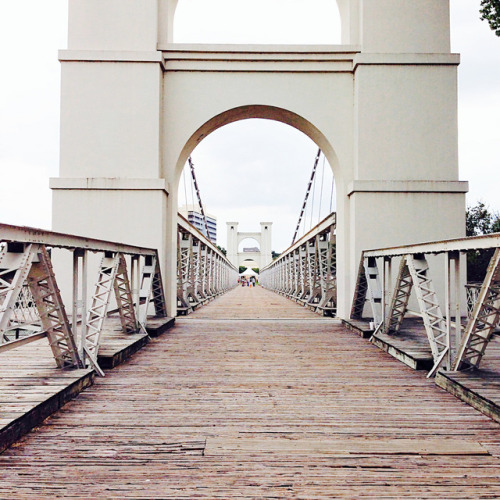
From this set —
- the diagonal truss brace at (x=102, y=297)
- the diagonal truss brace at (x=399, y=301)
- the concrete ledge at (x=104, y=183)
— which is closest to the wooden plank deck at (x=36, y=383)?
the diagonal truss brace at (x=102, y=297)

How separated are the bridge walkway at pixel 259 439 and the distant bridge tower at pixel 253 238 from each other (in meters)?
72.5

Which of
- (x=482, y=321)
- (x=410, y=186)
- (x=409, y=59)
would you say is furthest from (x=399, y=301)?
(x=409, y=59)

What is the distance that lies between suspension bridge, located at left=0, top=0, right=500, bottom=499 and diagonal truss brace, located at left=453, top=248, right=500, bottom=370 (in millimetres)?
20

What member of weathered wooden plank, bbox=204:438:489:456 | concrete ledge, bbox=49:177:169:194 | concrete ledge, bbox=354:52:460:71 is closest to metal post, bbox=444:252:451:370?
weathered wooden plank, bbox=204:438:489:456

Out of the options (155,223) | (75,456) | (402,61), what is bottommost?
(75,456)

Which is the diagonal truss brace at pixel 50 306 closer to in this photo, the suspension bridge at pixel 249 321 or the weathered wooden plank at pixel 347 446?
the suspension bridge at pixel 249 321

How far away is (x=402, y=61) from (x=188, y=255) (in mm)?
6238

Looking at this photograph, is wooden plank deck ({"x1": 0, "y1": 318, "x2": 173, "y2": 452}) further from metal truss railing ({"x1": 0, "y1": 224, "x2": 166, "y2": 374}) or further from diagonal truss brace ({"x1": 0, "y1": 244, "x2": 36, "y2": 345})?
diagonal truss brace ({"x1": 0, "y1": 244, "x2": 36, "y2": 345})

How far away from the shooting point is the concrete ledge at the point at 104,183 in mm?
7137

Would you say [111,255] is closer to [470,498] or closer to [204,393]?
[204,393]

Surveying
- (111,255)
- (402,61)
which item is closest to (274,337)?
(111,255)

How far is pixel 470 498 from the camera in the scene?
1740 mm

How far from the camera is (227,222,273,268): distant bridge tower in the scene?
254ft

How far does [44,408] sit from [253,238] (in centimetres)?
8220
